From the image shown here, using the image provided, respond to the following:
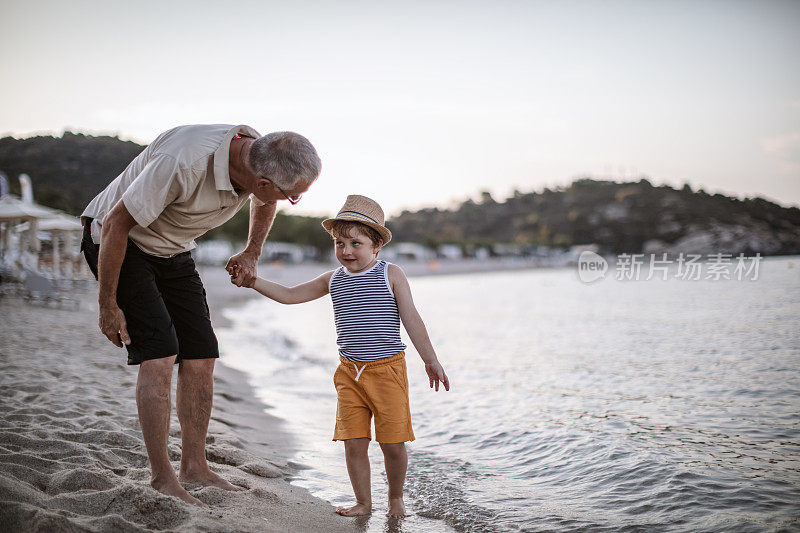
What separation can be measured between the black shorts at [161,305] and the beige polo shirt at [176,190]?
3.2 inches

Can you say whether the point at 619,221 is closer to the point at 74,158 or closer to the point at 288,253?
the point at 288,253

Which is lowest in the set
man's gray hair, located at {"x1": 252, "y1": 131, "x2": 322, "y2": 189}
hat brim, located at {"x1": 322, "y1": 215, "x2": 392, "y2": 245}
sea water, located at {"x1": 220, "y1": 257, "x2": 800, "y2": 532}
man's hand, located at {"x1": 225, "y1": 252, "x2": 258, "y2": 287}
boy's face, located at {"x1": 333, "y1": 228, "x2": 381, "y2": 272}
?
sea water, located at {"x1": 220, "y1": 257, "x2": 800, "y2": 532}

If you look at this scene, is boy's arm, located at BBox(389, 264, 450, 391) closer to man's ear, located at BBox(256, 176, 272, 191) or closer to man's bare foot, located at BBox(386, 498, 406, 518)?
man's bare foot, located at BBox(386, 498, 406, 518)

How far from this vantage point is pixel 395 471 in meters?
2.82

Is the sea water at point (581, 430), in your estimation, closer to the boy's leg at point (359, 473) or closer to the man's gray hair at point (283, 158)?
the boy's leg at point (359, 473)

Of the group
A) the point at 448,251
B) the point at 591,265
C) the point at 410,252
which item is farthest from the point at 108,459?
the point at 448,251

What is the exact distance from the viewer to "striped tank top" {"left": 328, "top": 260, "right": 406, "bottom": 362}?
2.77 meters

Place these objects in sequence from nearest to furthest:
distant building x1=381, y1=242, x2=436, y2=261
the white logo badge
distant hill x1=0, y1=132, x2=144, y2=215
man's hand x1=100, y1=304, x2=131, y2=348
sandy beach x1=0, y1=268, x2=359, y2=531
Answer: sandy beach x1=0, y1=268, x2=359, y2=531 → man's hand x1=100, y1=304, x2=131, y2=348 → distant hill x1=0, y1=132, x2=144, y2=215 → the white logo badge → distant building x1=381, y1=242, x2=436, y2=261

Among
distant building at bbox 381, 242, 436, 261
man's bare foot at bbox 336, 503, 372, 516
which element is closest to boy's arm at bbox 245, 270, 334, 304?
man's bare foot at bbox 336, 503, 372, 516

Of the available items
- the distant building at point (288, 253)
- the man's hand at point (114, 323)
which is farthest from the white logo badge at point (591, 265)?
the man's hand at point (114, 323)

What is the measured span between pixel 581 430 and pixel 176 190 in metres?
3.89

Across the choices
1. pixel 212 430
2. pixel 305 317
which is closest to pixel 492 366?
pixel 212 430

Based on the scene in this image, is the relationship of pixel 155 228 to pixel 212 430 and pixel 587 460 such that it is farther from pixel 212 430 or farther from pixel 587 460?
pixel 587 460

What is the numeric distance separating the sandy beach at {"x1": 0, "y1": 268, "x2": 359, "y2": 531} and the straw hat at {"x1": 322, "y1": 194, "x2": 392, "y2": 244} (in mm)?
1414
